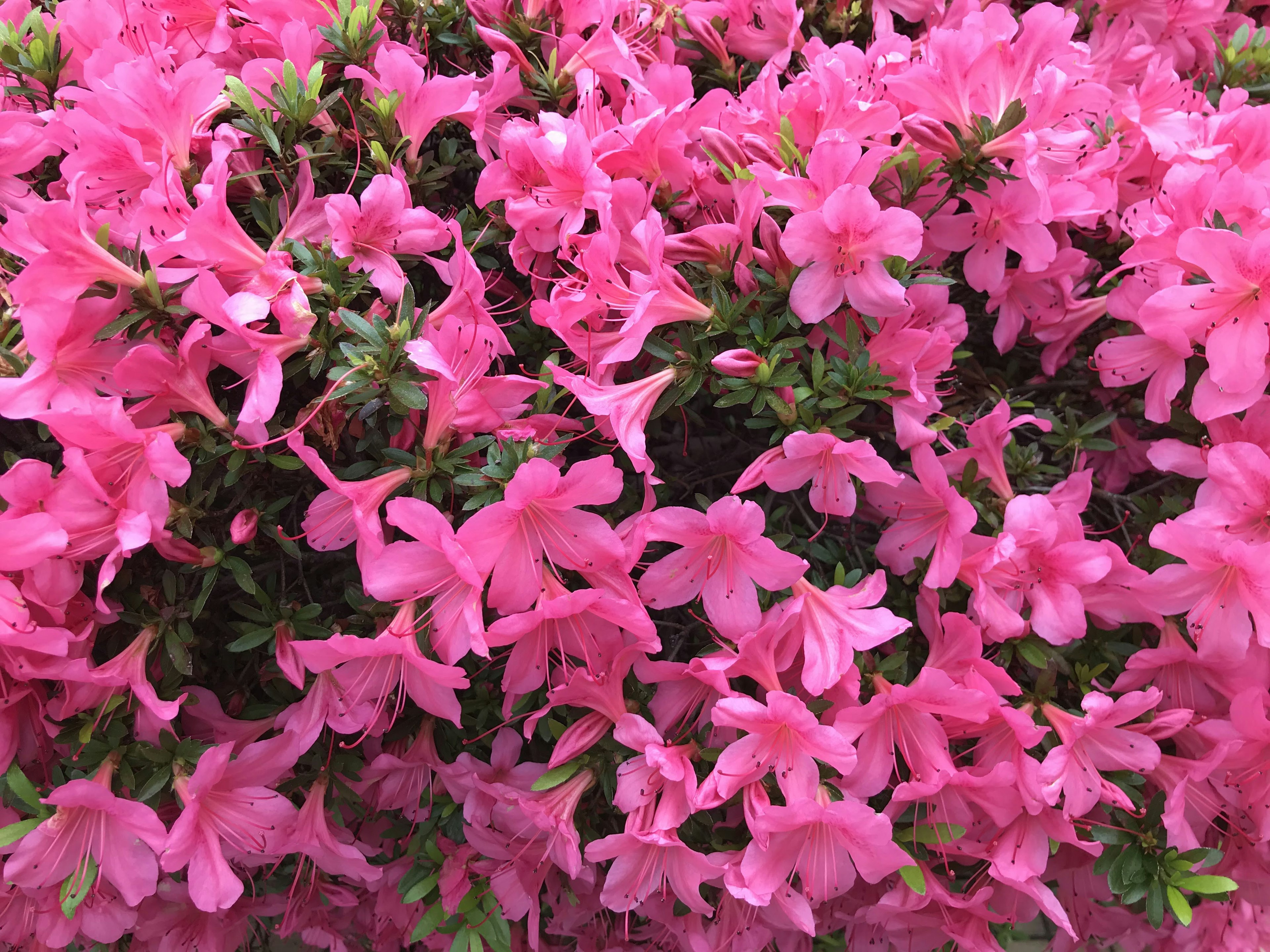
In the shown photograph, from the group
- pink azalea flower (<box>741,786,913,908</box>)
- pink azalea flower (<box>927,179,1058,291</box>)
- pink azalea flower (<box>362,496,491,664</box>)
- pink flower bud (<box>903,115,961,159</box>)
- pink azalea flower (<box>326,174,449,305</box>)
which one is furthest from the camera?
pink azalea flower (<box>927,179,1058,291</box>)

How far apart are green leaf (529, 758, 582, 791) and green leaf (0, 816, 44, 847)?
0.84m

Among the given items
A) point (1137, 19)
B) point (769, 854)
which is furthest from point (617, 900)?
point (1137, 19)

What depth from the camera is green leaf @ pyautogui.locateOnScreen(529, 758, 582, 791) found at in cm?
157

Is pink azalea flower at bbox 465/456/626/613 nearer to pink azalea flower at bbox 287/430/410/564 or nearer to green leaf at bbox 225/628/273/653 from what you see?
pink azalea flower at bbox 287/430/410/564

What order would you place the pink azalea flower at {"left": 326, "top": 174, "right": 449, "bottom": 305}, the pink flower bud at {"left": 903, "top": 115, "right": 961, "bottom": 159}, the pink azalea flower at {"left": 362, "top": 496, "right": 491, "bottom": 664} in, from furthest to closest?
the pink flower bud at {"left": 903, "top": 115, "right": 961, "bottom": 159}
the pink azalea flower at {"left": 326, "top": 174, "right": 449, "bottom": 305}
the pink azalea flower at {"left": 362, "top": 496, "right": 491, "bottom": 664}

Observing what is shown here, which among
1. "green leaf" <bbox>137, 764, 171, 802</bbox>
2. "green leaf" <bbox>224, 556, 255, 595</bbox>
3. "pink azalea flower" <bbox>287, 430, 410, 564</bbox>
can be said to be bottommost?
"green leaf" <bbox>137, 764, 171, 802</bbox>

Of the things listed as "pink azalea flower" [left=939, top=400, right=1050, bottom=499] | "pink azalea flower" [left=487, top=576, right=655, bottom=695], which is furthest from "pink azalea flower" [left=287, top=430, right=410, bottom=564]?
"pink azalea flower" [left=939, top=400, right=1050, bottom=499]

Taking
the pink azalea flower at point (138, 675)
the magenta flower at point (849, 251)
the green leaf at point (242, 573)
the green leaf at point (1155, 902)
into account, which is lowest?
the green leaf at point (1155, 902)

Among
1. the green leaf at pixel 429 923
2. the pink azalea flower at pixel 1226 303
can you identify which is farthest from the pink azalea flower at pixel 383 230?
the pink azalea flower at pixel 1226 303

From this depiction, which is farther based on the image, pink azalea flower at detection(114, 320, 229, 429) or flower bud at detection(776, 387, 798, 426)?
flower bud at detection(776, 387, 798, 426)

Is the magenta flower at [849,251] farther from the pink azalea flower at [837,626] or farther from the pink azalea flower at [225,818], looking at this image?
the pink azalea flower at [225,818]

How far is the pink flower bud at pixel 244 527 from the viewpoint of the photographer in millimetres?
1459

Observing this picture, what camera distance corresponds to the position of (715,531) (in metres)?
1.42

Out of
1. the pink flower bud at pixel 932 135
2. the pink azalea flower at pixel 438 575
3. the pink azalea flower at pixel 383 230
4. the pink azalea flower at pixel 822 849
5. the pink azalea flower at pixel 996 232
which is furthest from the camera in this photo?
the pink azalea flower at pixel 996 232
